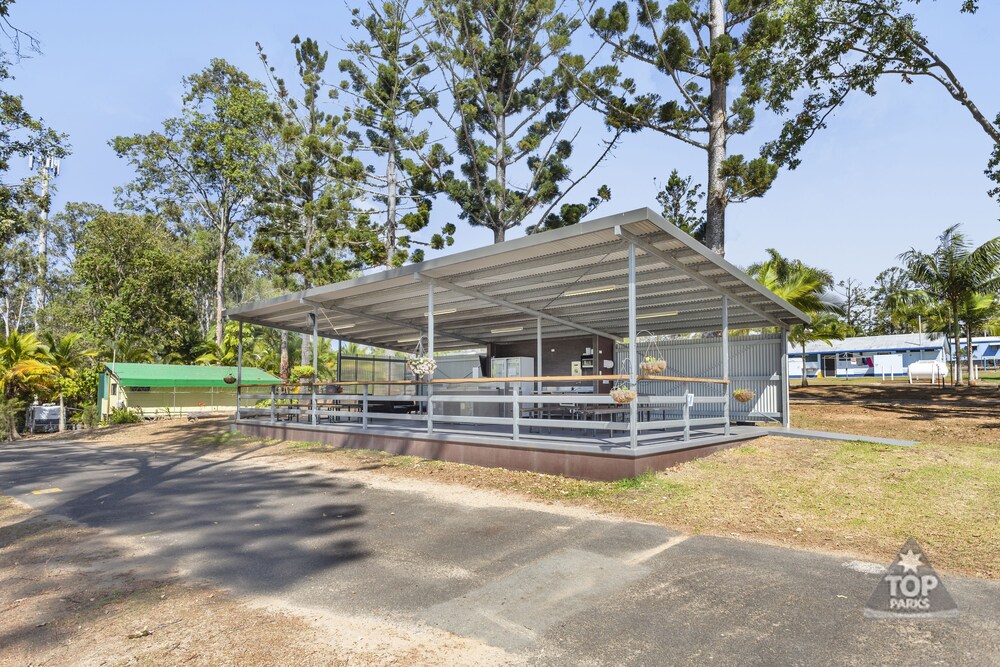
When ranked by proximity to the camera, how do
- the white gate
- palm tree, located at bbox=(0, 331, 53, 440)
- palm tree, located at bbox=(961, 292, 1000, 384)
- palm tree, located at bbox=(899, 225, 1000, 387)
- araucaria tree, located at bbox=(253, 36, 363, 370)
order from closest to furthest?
1. the white gate
2. palm tree, located at bbox=(899, 225, 1000, 387)
3. palm tree, located at bbox=(0, 331, 53, 440)
4. palm tree, located at bbox=(961, 292, 1000, 384)
5. araucaria tree, located at bbox=(253, 36, 363, 370)

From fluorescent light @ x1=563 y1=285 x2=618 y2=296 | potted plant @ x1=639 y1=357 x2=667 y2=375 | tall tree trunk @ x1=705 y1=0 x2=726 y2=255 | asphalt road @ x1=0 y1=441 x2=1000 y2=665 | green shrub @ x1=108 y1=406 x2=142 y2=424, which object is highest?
tall tree trunk @ x1=705 y1=0 x2=726 y2=255

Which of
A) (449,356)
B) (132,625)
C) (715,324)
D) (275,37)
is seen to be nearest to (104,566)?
(132,625)

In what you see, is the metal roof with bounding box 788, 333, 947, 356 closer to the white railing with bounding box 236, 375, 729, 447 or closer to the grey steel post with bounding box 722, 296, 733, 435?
the white railing with bounding box 236, 375, 729, 447

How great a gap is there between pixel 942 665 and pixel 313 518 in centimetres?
540

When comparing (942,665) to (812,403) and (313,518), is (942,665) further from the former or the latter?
(812,403)

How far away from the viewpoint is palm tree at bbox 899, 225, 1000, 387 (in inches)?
Answer: 696

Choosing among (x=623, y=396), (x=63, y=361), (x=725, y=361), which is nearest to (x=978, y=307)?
(x=725, y=361)

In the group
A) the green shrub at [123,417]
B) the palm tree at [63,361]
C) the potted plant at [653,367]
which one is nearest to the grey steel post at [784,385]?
the potted plant at [653,367]

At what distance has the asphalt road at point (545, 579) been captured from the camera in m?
3.01

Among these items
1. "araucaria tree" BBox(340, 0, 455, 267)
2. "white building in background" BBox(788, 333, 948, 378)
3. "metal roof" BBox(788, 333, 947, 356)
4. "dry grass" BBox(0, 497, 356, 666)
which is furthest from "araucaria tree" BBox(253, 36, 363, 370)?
"white building in background" BBox(788, 333, 948, 378)

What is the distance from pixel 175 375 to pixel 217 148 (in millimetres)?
12730

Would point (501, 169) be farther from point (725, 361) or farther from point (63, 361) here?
point (63, 361)

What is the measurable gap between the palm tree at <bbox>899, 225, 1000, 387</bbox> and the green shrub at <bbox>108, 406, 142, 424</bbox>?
29.4m

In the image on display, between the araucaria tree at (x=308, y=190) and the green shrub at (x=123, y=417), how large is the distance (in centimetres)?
607
